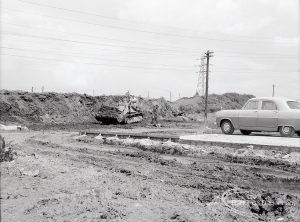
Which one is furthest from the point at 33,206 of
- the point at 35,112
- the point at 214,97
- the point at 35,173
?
the point at 214,97

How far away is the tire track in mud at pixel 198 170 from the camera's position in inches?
333

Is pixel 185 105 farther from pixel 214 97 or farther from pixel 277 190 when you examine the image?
pixel 277 190

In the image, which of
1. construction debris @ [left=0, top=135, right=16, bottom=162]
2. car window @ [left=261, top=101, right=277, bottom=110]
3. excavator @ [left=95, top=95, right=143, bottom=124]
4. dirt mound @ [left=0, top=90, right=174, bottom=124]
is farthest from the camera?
dirt mound @ [left=0, top=90, right=174, bottom=124]

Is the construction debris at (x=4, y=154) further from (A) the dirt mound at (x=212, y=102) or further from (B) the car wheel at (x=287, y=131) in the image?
(A) the dirt mound at (x=212, y=102)

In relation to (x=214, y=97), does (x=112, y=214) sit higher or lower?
lower

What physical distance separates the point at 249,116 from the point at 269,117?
33.6 inches

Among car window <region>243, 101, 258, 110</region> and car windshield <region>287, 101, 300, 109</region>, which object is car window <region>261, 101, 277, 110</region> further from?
car windshield <region>287, 101, 300, 109</region>

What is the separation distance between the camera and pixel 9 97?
30438mm

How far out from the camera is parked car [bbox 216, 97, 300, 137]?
1518 centimetres

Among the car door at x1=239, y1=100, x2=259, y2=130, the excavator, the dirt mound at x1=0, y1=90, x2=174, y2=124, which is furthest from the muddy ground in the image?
the dirt mound at x1=0, y1=90, x2=174, y2=124

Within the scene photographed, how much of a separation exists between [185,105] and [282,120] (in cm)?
→ 3900

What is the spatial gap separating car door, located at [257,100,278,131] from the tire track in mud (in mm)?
4990

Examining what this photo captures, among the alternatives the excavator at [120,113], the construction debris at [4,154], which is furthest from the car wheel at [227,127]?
the excavator at [120,113]

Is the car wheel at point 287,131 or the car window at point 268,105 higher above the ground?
the car window at point 268,105
